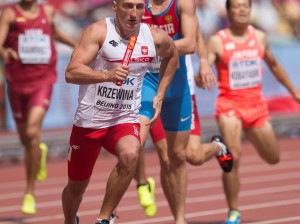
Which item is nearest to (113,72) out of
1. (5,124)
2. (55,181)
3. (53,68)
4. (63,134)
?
(53,68)

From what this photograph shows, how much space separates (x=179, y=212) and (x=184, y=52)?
5.04 ft

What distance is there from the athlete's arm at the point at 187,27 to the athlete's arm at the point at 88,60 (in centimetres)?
125

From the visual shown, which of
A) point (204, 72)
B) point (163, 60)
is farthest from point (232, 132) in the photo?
point (163, 60)

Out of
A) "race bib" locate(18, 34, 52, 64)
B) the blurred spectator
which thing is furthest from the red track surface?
the blurred spectator

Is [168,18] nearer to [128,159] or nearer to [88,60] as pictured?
[88,60]

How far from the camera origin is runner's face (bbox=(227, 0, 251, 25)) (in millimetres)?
10906

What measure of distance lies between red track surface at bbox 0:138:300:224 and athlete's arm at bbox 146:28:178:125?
249 centimetres

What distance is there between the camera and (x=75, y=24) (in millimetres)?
20484

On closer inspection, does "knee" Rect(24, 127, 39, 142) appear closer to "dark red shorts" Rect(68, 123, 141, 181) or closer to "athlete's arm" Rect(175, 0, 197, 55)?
"athlete's arm" Rect(175, 0, 197, 55)

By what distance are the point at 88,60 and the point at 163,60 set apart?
0.96 metres

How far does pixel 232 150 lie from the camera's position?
10562mm

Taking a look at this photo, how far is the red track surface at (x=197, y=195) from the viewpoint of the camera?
11.2m

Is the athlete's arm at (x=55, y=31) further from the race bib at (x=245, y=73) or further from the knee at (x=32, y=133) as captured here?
the race bib at (x=245, y=73)

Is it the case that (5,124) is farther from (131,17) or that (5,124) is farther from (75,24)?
(131,17)
